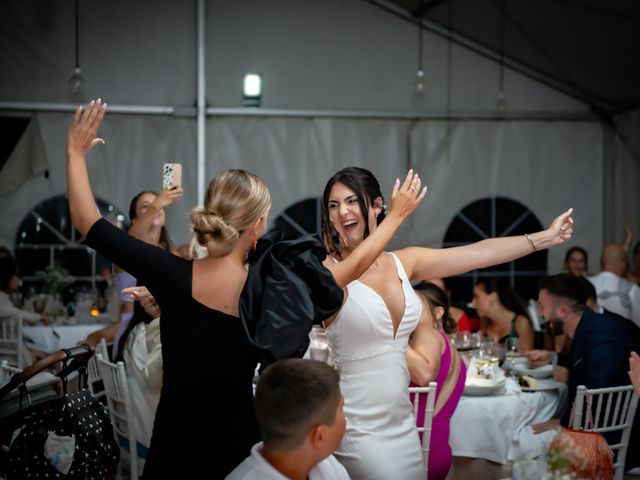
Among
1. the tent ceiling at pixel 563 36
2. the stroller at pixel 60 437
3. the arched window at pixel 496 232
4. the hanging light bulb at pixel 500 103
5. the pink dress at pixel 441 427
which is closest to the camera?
the stroller at pixel 60 437

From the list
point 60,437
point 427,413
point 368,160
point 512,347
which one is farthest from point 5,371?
point 368,160

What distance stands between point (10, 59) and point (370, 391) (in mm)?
6319

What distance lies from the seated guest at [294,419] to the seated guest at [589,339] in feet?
7.84

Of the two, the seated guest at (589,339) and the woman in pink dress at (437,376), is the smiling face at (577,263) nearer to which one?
the seated guest at (589,339)

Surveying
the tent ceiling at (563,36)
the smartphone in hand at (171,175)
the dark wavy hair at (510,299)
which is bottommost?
the dark wavy hair at (510,299)

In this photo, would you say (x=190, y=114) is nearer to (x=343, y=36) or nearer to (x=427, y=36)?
(x=343, y=36)

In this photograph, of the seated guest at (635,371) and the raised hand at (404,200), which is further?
the seated guest at (635,371)

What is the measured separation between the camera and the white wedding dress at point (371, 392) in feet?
8.22

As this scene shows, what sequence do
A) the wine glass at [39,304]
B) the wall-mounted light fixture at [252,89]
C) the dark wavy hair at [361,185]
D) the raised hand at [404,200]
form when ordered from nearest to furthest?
the raised hand at [404,200]
the dark wavy hair at [361,185]
the wine glass at [39,304]
the wall-mounted light fixture at [252,89]

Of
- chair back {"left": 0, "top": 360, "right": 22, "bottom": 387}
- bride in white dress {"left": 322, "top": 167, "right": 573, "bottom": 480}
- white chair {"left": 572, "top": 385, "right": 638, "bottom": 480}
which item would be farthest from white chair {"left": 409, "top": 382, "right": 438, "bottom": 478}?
chair back {"left": 0, "top": 360, "right": 22, "bottom": 387}

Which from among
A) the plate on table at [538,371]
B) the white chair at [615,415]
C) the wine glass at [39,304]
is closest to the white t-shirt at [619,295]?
the plate on table at [538,371]

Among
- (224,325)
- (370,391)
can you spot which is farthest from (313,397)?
(370,391)

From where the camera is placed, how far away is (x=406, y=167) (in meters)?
8.00

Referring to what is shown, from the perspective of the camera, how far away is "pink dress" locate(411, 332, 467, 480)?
10.8 feet
